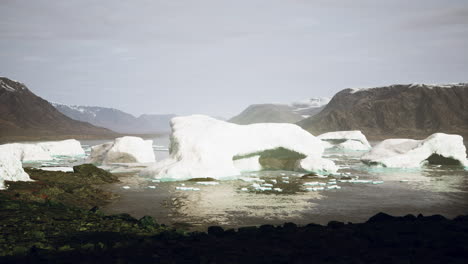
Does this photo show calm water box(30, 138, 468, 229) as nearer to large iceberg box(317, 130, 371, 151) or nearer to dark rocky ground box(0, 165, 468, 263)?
dark rocky ground box(0, 165, 468, 263)

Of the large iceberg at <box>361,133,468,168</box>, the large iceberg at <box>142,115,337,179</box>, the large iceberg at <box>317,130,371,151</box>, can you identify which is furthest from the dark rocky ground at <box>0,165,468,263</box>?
the large iceberg at <box>317,130,371,151</box>

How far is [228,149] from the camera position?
24.5 metres

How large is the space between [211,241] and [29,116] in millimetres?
164094

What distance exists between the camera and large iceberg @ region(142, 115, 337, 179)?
2258cm

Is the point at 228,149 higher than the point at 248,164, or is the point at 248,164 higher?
the point at 228,149

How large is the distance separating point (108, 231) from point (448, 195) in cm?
1474

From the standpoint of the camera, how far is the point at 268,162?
28969 mm

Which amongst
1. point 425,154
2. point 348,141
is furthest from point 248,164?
point 348,141

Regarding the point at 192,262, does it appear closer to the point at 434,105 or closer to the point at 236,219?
the point at 236,219

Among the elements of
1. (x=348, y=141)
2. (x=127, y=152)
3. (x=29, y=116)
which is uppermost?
(x=29, y=116)

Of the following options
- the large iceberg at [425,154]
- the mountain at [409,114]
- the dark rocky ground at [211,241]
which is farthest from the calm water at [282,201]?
the mountain at [409,114]

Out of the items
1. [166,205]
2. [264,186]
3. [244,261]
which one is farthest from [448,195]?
[244,261]

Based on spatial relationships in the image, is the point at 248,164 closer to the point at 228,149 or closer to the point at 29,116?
the point at 228,149

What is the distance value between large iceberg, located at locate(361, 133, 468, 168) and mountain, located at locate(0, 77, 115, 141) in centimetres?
12191
